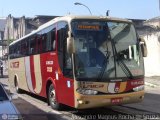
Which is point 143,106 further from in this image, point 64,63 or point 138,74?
point 64,63

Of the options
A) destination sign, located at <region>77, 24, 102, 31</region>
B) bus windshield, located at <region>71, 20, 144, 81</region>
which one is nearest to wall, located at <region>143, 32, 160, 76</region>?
bus windshield, located at <region>71, 20, 144, 81</region>

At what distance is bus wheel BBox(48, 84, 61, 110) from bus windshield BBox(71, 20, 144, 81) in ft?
8.10

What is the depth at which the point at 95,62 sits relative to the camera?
11266 mm

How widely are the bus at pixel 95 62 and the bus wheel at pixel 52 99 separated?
0.11ft

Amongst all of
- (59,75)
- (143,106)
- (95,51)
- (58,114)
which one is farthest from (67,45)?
(143,106)

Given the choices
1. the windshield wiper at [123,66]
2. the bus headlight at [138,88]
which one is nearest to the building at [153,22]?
the bus headlight at [138,88]

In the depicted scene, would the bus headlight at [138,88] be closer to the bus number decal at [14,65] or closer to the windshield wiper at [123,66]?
the windshield wiper at [123,66]

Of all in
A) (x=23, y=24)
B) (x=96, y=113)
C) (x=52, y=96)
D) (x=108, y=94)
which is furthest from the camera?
(x=23, y=24)

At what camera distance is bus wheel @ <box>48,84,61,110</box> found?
13.3 m

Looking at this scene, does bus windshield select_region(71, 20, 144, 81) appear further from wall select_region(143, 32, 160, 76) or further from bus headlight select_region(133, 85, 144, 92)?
wall select_region(143, 32, 160, 76)

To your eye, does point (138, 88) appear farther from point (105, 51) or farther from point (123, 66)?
point (105, 51)

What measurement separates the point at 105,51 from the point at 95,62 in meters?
0.51

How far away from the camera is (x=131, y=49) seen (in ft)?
39.4

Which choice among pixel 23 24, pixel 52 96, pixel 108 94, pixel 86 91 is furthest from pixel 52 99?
pixel 23 24
